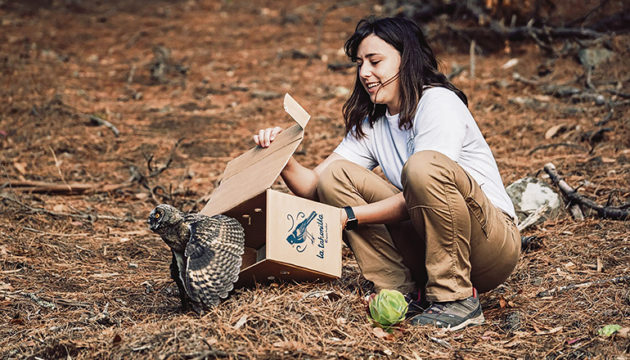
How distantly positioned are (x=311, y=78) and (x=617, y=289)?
17.7ft

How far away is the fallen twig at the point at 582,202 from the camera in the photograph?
12.6 feet

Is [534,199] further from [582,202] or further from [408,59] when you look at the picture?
[408,59]

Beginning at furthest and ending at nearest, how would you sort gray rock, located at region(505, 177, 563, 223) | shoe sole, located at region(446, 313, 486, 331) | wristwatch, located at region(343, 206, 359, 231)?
gray rock, located at region(505, 177, 563, 223) → wristwatch, located at region(343, 206, 359, 231) → shoe sole, located at region(446, 313, 486, 331)

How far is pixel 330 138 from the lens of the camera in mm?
6168

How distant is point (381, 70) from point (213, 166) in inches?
116

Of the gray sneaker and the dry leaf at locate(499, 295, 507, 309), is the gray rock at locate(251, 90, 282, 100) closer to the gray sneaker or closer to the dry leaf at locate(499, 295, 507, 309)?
the dry leaf at locate(499, 295, 507, 309)

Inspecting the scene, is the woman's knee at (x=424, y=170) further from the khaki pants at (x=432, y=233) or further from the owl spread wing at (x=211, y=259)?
the owl spread wing at (x=211, y=259)

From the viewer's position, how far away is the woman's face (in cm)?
301

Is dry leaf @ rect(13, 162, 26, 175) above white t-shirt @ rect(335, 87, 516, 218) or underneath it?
underneath

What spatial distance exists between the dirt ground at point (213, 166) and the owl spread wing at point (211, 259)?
0.12 m

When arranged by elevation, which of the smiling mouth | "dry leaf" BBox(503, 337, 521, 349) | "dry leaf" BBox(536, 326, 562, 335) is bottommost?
"dry leaf" BBox(536, 326, 562, 335)

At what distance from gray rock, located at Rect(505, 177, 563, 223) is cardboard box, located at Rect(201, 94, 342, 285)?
1785 millimetres

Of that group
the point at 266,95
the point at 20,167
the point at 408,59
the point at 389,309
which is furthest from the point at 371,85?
the point at 266,95

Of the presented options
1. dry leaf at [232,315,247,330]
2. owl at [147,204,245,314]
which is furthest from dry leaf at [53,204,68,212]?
dry leaf at [232,315,247,330]
